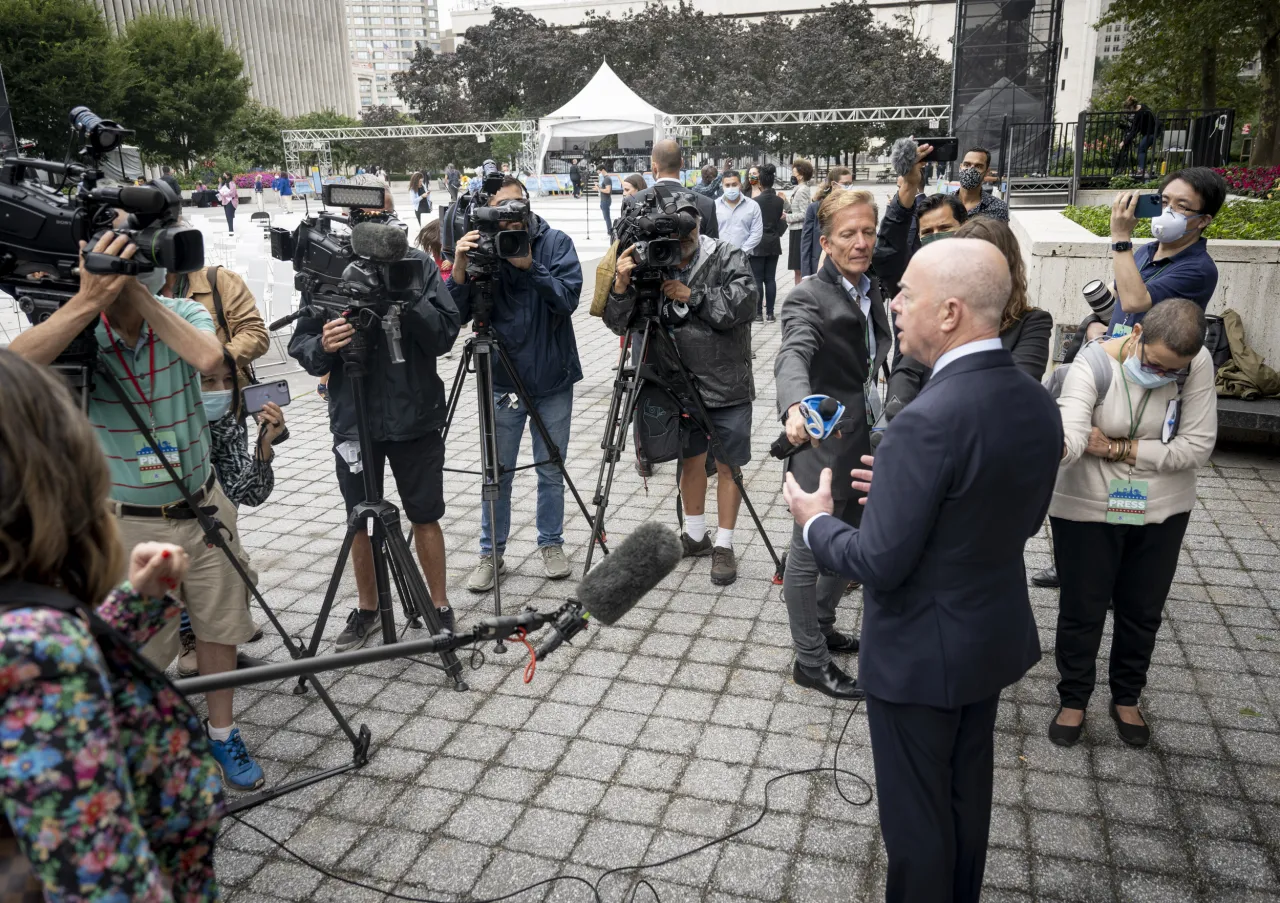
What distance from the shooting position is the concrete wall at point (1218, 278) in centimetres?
685

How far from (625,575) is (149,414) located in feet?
6.94

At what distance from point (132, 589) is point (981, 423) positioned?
5.95 feet

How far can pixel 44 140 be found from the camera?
38.4m

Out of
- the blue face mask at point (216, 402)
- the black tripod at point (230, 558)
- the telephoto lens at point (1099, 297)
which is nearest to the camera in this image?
the black tripod at point (230, 558)

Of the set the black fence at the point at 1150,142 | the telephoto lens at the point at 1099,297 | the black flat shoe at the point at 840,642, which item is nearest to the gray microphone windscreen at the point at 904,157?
the telephoto lens at the point at 1099,297

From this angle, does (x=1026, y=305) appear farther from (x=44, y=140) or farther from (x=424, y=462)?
(x=44, y=140)

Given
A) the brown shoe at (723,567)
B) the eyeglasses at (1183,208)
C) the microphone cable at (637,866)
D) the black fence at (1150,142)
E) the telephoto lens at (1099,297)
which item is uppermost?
the black fence at (1150,142)

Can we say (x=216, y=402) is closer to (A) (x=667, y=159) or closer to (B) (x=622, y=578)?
(B) (x=622, y=578)

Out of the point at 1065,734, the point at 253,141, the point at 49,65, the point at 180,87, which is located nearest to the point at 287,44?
the point at 253,141

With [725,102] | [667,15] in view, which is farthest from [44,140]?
[667,15]

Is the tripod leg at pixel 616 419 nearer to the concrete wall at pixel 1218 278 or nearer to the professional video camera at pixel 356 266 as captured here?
the professional video camera at pixel 356 266

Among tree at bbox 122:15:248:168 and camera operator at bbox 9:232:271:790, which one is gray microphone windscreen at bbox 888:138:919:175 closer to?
camera operator at bbox 9:232:271:790

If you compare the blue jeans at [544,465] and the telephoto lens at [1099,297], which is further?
the blue jeans at [544,465]

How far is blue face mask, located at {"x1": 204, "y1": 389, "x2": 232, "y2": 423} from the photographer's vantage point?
380 centimetres
